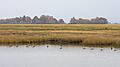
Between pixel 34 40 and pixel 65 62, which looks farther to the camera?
pixel 34 40

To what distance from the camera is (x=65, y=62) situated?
913 inches

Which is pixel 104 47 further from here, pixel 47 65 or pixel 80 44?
pixel 47 65

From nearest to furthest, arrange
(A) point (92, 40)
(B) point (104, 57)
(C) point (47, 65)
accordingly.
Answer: (C) point (47, 65), (B) point (104, 57), (A) point (92, 40)

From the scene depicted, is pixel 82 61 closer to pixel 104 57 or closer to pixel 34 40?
pixel 104 57

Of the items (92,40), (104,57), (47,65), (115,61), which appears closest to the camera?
(47,65)

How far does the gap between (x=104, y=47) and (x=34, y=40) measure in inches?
333

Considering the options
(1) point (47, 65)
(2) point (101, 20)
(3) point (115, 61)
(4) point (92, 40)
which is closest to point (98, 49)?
(4) point (92, 40)

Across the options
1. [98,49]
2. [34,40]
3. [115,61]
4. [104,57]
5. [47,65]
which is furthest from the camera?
[34,40]

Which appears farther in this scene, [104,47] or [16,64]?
[104,47]

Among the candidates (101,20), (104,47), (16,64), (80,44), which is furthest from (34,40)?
(101,20)

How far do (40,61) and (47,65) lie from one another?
1.71m

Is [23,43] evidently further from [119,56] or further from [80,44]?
[119,56]

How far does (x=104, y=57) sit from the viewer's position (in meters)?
26.0

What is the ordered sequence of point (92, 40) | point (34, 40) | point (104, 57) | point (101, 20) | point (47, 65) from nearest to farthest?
point (47, 65) < point (104, 57) < point (92, 40) < point (34, 40) < point (101, 20)
